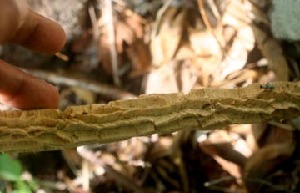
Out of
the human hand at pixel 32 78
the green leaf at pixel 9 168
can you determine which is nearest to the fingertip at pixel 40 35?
the human hand at pixel 32 78

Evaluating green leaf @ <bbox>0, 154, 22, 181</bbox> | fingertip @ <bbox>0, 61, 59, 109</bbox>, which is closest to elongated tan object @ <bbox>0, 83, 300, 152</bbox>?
fingertip @ <bbox>0, 61, 59, 109</bbox>

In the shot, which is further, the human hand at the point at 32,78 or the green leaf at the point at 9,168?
the green leaf at the point at 9,168

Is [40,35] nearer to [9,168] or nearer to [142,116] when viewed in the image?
[142,116]

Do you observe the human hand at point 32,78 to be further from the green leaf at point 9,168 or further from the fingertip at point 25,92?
the green leaf at point 9,168

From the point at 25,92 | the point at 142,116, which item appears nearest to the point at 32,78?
the point at 25,92

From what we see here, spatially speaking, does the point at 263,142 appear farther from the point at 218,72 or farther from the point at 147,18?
the point at 147,18

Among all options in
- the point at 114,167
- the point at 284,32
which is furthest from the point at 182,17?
the point at 114,167
